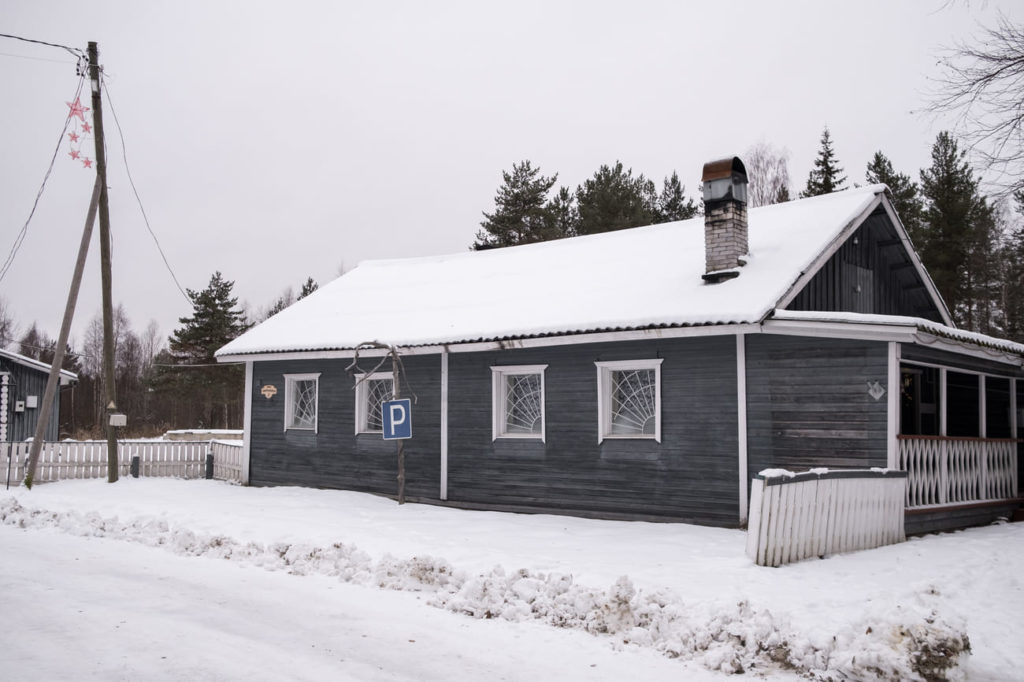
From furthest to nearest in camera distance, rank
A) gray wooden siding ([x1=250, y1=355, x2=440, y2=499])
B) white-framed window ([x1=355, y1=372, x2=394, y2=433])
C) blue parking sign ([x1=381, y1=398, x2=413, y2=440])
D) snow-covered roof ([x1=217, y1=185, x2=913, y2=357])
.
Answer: white-framed window ([x1=355, y1=372, x2=394, y2=433]) → gray wooden siding ([x1=250, y1=355, x2=440, y2=499]) → blue parking sign ([x1=381, y1=398, x2=413, y2=440]) → snow-covered roof ([x1=217, y1=185, x2=913, y2=357])

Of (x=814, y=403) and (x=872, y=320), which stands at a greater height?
(x=872, y=320)

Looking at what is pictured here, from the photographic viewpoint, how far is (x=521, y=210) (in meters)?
43.5

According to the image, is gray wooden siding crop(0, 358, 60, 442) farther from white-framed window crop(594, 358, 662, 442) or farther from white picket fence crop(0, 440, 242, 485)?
white-framed window crop(594, 358, 662, 442)

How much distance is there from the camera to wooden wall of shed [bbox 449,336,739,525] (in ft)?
41.7

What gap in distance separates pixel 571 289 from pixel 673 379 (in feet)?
12.5

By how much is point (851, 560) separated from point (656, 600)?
11.6 feet

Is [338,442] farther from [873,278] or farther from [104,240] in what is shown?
[873,278]

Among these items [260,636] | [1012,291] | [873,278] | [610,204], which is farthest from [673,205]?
[260,636]

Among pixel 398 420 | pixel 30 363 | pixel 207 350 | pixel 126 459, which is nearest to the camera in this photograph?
pixel 398 420

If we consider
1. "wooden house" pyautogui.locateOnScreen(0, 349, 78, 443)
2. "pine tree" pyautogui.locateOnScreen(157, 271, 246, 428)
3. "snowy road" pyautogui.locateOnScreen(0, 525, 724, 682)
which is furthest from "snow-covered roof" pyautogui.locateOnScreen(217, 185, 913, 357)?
"pine tree" pyautogui.locateOnScreen(157, 271, 246, 428)

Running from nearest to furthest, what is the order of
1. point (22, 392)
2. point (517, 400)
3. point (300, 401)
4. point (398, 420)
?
point (398, 420)
point (517, 400)
point (300, 401)
point (22, 392)

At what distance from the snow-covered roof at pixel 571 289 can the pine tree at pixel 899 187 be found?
78.5ft

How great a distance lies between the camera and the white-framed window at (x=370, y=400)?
679 inches

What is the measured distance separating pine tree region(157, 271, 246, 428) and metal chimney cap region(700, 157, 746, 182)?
140ft
